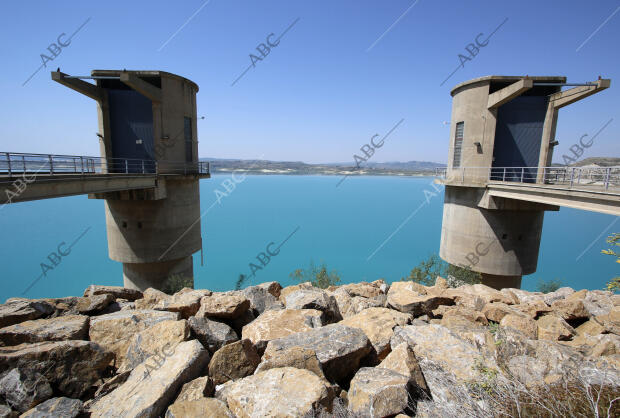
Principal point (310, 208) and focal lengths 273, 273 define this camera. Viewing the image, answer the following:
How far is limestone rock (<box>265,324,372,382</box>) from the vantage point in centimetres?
313

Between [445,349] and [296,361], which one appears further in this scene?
[445,349]

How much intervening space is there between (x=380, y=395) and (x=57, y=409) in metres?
3.06

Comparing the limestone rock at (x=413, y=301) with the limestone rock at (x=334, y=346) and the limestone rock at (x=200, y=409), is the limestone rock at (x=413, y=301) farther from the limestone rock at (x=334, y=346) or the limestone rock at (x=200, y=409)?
the limestone rock at (x=200, y=409)

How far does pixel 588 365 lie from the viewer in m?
3.06

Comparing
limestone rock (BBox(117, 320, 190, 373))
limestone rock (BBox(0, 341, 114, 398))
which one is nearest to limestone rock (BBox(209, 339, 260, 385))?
limestone rock (BBox(117, 320, 190, 373))

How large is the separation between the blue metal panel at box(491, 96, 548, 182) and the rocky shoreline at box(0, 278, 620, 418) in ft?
36.3

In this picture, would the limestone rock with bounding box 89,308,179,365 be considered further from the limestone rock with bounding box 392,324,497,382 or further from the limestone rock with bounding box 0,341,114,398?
the limestone rock with bounding box 392,324,497,382

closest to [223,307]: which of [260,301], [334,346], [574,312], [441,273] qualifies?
[260,301]

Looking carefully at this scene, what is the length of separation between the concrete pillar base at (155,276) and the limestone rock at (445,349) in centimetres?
1270

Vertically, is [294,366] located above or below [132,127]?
below

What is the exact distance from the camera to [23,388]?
8.82 ft


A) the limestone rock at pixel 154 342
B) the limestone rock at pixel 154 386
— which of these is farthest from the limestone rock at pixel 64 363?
the limestone rock at pixel 154 386

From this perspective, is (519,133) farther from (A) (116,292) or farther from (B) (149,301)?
(A) (116,292)

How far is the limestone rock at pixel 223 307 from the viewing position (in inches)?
170
